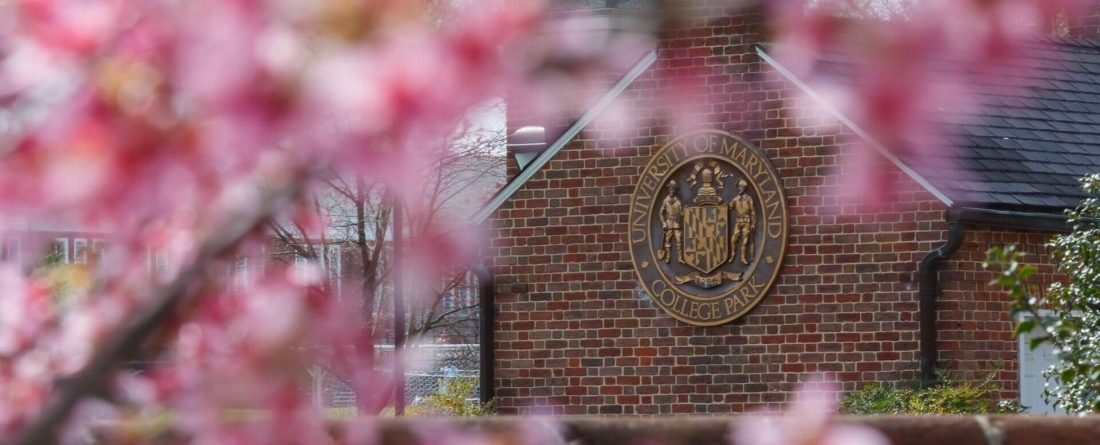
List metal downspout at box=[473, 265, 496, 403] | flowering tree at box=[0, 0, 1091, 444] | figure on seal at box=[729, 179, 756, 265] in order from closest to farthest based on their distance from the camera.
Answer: flowering tree at box=[0, 0, 1091, 444]
figure on seal at box=[729, 179, 756, 265]
metal downspout at box=[473, 265, 496, 403]

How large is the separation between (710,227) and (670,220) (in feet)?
1.25

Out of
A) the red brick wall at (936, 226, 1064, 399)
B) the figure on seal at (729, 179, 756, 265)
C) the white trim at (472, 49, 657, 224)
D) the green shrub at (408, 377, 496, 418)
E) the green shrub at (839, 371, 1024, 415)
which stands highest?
the white trim at (472, 49, 657, 224)

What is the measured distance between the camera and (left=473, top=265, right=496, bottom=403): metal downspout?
13195 mm

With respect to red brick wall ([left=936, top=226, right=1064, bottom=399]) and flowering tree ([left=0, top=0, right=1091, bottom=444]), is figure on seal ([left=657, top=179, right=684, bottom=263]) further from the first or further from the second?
flowering tree ([left=0, top=0, right=1091, bottom=444])

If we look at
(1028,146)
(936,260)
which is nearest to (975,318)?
(936,260)

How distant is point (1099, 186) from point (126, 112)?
272 inches

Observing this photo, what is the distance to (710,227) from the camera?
12.3 m

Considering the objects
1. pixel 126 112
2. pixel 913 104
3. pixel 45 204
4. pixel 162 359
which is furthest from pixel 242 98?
pixel 913 104

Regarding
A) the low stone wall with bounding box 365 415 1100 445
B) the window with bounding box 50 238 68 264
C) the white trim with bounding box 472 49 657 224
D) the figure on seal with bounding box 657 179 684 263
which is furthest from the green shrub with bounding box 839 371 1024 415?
the low stone wall with bounding box 365 415 1100 445

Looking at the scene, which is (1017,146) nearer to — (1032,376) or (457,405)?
(1032,376)

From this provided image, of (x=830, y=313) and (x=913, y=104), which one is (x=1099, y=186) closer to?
(x=830, y=313)

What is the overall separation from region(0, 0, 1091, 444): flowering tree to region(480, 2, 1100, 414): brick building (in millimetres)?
9133

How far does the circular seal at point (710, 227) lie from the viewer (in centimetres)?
1223

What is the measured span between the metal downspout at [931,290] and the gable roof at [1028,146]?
0.92ft
